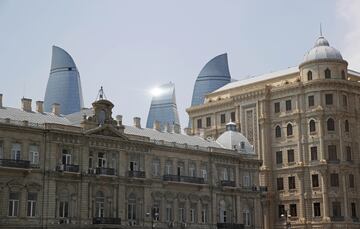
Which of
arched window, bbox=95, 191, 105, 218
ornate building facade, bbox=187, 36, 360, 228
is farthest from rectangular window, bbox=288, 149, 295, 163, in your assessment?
arched window, bbox=95, 191, 105, 218

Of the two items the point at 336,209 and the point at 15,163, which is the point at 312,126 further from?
the point at 15,163

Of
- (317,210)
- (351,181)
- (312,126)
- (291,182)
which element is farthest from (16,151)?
(351,181)

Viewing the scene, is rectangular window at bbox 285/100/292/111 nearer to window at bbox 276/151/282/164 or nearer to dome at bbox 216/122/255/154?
window at bbox 276/151/282/164

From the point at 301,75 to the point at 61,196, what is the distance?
157ft

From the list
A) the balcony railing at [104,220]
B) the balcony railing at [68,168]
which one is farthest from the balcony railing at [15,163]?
the balcony railing at [104,220]

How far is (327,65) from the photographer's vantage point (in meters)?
108

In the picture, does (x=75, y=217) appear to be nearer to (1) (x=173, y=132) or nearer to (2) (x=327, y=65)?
(1) (x=173, y=132)

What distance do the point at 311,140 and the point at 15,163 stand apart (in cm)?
4975

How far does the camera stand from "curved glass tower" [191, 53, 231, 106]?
166250 mm

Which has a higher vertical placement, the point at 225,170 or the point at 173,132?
the point at 173,132

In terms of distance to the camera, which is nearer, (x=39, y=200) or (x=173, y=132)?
(x=39, y=200)

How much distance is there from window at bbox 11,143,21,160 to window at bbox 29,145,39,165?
4.68 ft

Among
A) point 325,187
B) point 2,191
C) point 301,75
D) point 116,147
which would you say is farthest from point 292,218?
point 2,191

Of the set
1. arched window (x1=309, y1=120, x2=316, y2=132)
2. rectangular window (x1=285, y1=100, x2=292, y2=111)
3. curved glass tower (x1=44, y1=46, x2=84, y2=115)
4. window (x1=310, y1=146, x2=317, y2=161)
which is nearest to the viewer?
window (x1=310, y1=146, x2=317, y2=161)
